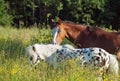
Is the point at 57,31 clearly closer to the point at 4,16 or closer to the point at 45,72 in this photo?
the point at 45,72

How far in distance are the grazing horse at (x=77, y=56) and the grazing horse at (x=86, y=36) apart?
1.43 metres

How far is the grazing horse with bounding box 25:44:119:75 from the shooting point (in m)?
7.88

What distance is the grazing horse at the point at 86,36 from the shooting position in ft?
32.8

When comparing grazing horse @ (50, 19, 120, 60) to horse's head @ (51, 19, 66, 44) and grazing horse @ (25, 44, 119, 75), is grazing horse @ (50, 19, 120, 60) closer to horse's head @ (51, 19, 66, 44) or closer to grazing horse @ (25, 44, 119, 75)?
horse's head @ (51, 19, 66, 44)

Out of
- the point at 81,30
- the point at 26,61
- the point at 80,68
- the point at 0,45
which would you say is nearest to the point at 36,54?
the point at 26,61

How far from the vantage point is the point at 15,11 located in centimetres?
3894

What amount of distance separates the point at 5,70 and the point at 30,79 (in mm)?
573

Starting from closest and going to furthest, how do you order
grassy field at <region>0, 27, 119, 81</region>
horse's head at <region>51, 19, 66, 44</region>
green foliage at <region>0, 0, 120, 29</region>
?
grassy field at <region>0, 27, 119, 81</region> < horse's head at <region>51, 19, 66, 44</region> < green foliage at <region>0, 0, 120, 29</region>

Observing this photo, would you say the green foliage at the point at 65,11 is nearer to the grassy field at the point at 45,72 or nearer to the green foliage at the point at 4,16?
the green foliage at the point at 4,16

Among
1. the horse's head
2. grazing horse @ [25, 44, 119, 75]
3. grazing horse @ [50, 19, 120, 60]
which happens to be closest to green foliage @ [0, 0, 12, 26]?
grazing horse @ [50, 19, 120, 60]

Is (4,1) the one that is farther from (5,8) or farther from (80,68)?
(80,68)

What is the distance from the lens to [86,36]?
404 inches

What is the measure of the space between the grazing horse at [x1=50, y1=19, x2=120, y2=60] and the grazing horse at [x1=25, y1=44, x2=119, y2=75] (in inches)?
56.1

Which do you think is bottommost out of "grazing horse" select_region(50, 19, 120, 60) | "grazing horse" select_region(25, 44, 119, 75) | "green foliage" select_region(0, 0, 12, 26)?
"green foliage" select_region(0, 0, 12, 26)
